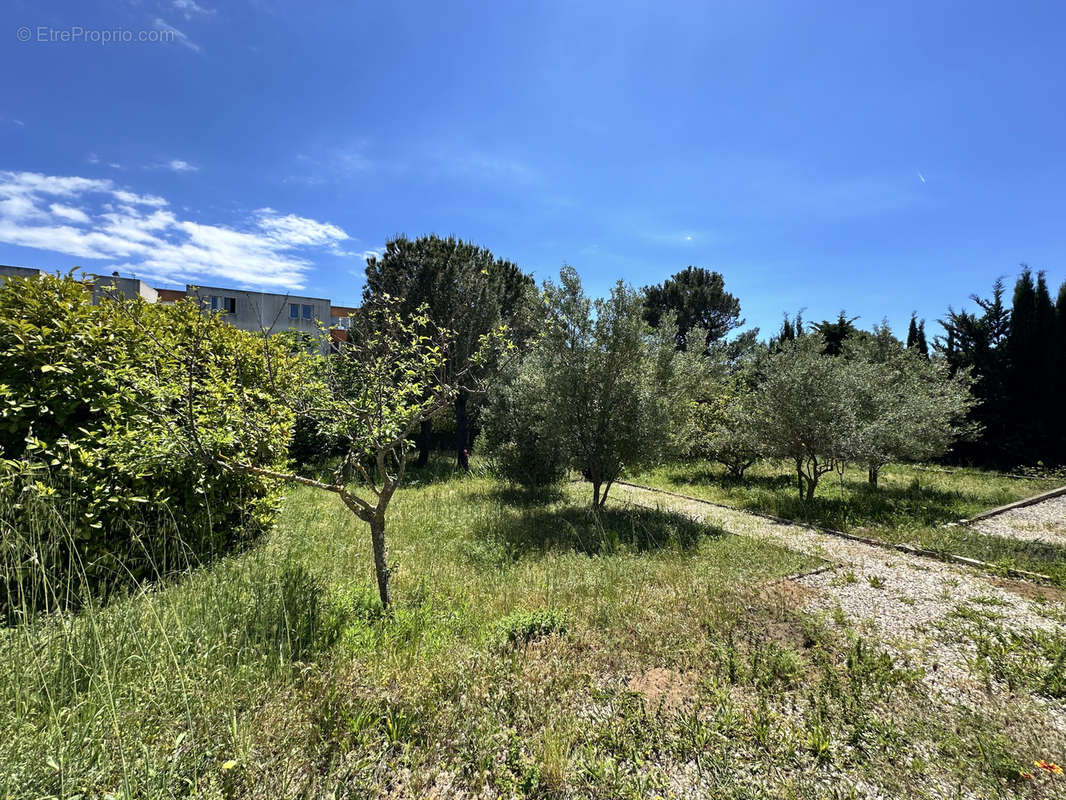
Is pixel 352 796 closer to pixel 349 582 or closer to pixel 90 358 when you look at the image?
pixel 349 582

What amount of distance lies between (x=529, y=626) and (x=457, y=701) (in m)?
1.06

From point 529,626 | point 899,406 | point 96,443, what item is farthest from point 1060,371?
point 96,443

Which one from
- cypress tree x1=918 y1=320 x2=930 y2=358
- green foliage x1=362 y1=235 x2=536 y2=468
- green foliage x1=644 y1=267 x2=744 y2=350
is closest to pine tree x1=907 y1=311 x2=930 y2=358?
cypress tree x1=918 y1=320 x2=930 y2=358

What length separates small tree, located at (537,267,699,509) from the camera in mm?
8594

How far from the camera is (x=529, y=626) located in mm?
3971

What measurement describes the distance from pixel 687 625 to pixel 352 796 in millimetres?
3172

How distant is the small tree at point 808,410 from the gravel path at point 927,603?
111 inches

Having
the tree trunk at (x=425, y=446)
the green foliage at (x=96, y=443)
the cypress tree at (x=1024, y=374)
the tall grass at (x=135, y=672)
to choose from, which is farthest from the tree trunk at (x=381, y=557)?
the cypress tree at (x=1024, y=374)

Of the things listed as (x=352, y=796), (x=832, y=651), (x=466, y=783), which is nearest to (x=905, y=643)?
(x=832, y=651)

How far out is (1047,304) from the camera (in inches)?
694

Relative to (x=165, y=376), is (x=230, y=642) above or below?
below

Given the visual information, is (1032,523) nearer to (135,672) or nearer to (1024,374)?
(1024,374)

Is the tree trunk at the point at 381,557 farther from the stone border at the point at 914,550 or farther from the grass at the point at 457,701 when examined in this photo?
the stone border at the point at 914,550

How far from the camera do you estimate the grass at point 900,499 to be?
6.91 m
